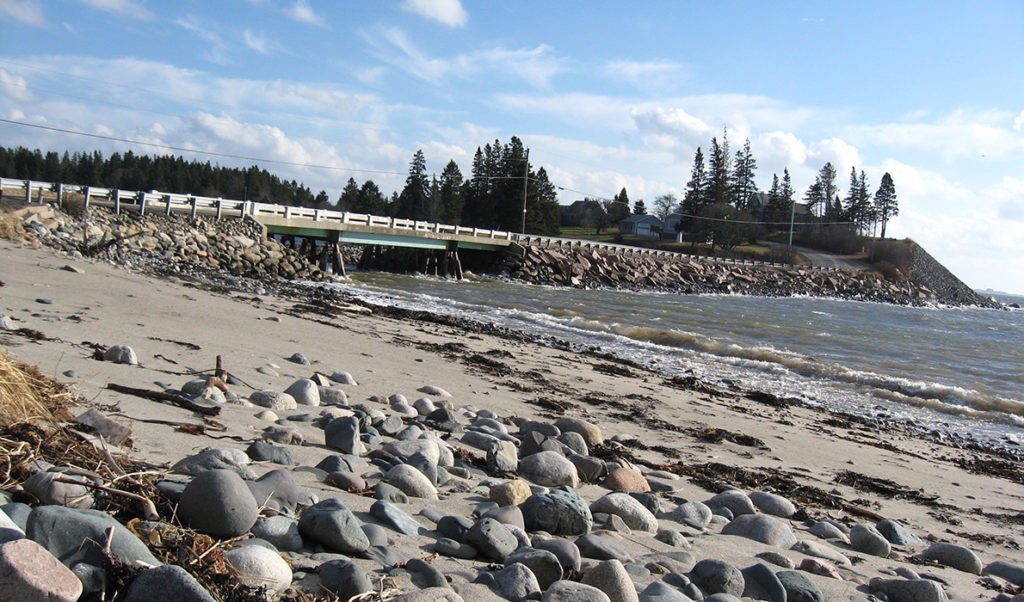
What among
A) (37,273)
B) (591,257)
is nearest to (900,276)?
(591,257)

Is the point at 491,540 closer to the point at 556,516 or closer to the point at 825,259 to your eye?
the point at 556,516

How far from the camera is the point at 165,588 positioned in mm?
1921

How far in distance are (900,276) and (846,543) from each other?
9694cm

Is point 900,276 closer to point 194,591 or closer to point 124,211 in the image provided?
point 124,211

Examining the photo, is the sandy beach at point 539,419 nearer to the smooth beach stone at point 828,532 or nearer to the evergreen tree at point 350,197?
the smooth beach stone at point 828,532

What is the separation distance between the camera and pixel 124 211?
26.1m

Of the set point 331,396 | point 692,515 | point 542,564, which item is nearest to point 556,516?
point 542,564

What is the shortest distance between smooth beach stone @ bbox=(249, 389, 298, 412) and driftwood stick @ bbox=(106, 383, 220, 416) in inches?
25.3

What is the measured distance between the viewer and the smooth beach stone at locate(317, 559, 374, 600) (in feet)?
7.82

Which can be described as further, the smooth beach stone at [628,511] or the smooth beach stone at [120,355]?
the smooth beach stone at [120,355]

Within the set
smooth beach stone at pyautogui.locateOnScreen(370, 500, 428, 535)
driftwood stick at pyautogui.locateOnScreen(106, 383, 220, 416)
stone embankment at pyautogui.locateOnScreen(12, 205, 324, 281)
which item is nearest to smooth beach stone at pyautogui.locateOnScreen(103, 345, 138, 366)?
driftwood stick at pyautogui.locateOnScreen(106, 383, 220, 416)

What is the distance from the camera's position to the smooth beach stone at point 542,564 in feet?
9.53

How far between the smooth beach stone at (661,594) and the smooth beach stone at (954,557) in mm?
2718

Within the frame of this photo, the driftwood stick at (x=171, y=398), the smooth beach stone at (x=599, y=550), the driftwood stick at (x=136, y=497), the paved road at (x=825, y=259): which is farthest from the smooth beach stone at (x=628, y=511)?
the paved road at (x=825, y=259)
